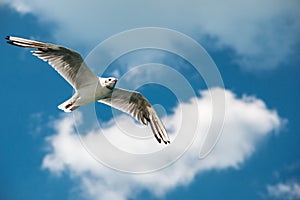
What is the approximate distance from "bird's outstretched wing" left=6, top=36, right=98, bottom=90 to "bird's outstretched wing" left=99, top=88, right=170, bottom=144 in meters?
0.96

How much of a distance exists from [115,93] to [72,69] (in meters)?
1.12

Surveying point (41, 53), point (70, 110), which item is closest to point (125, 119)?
point (70, 110)

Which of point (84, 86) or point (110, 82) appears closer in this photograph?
point (110, 82)

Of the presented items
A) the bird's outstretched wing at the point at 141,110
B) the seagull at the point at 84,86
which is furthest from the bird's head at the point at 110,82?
the bird's outstretched wing at the point at 141,110

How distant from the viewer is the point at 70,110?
14297 mm

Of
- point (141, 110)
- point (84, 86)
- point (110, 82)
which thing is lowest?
point (84, 86)

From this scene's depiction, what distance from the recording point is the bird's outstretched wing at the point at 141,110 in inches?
595

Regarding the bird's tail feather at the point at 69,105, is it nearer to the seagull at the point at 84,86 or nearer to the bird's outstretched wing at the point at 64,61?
the seagull at the point at 84,86

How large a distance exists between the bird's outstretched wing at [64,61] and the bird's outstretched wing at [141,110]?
96 cm

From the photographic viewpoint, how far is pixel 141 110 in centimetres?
1530

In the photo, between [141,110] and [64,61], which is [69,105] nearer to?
[64,61]

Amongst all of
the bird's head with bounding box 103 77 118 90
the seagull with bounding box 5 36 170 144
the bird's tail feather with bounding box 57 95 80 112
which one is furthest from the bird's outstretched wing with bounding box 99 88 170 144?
the bird's tail feather with bounding box 57 95 80 112

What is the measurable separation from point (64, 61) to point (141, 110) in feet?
7.14

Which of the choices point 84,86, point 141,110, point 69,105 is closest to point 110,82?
point 84,86
